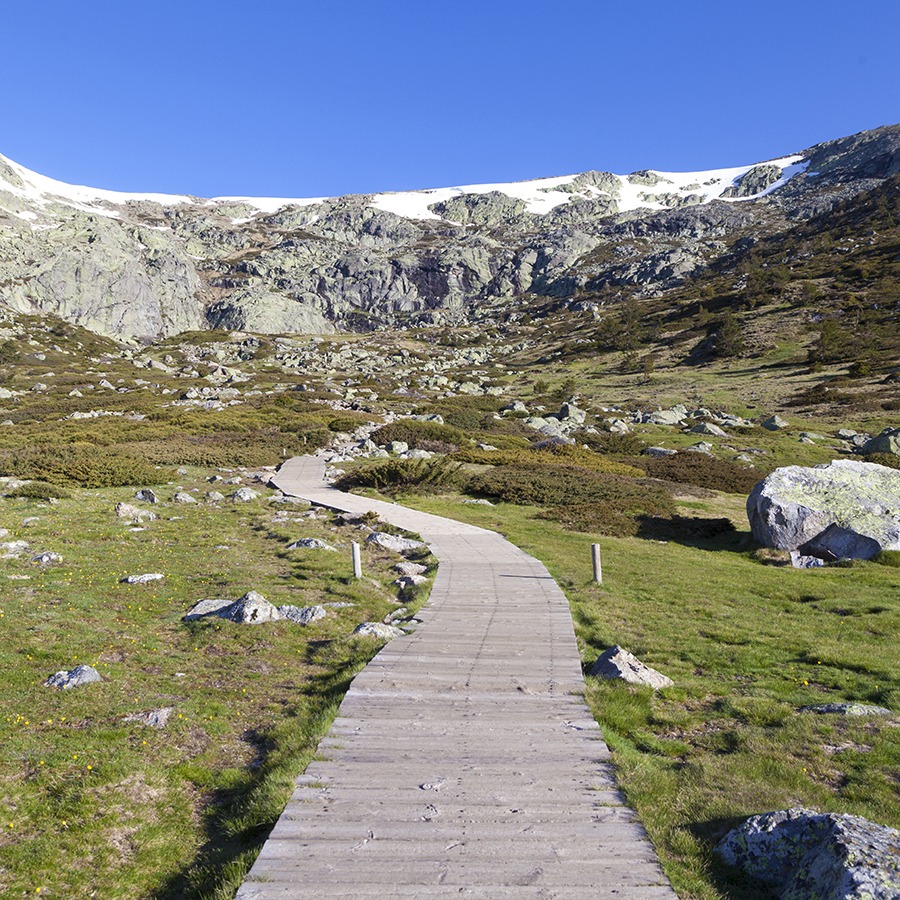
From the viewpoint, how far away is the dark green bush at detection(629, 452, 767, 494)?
1127 inches

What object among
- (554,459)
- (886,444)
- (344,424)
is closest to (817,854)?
(554,459)

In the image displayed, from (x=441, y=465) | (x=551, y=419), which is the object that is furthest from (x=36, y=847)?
(x=551, y=419)

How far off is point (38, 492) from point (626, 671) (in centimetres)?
2354

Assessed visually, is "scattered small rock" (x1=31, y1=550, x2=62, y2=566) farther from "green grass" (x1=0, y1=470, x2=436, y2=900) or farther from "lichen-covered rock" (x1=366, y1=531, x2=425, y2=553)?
"lichen-covered rock" (x1=366, y1=531, x2=425, y2=553)

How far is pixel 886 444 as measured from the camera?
33.0m

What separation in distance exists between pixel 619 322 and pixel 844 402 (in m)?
54.8

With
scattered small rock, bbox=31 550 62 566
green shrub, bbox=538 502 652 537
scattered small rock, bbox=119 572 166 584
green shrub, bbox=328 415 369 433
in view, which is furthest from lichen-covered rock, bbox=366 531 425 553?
green shrub, bbox=328 415 369 433

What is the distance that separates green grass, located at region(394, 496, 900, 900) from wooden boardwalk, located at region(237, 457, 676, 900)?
0.49 m

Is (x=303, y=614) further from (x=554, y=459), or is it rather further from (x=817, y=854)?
(x=554, y=459)

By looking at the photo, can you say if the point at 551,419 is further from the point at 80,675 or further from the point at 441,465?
the point at 80,675

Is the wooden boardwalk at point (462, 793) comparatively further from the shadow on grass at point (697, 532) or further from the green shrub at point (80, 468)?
the green shrub at point (80, 468)

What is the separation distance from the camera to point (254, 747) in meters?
7.22

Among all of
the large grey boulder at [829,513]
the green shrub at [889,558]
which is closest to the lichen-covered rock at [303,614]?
the large grey boulder at [829,513]

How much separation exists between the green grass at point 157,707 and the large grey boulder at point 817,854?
445 cm
